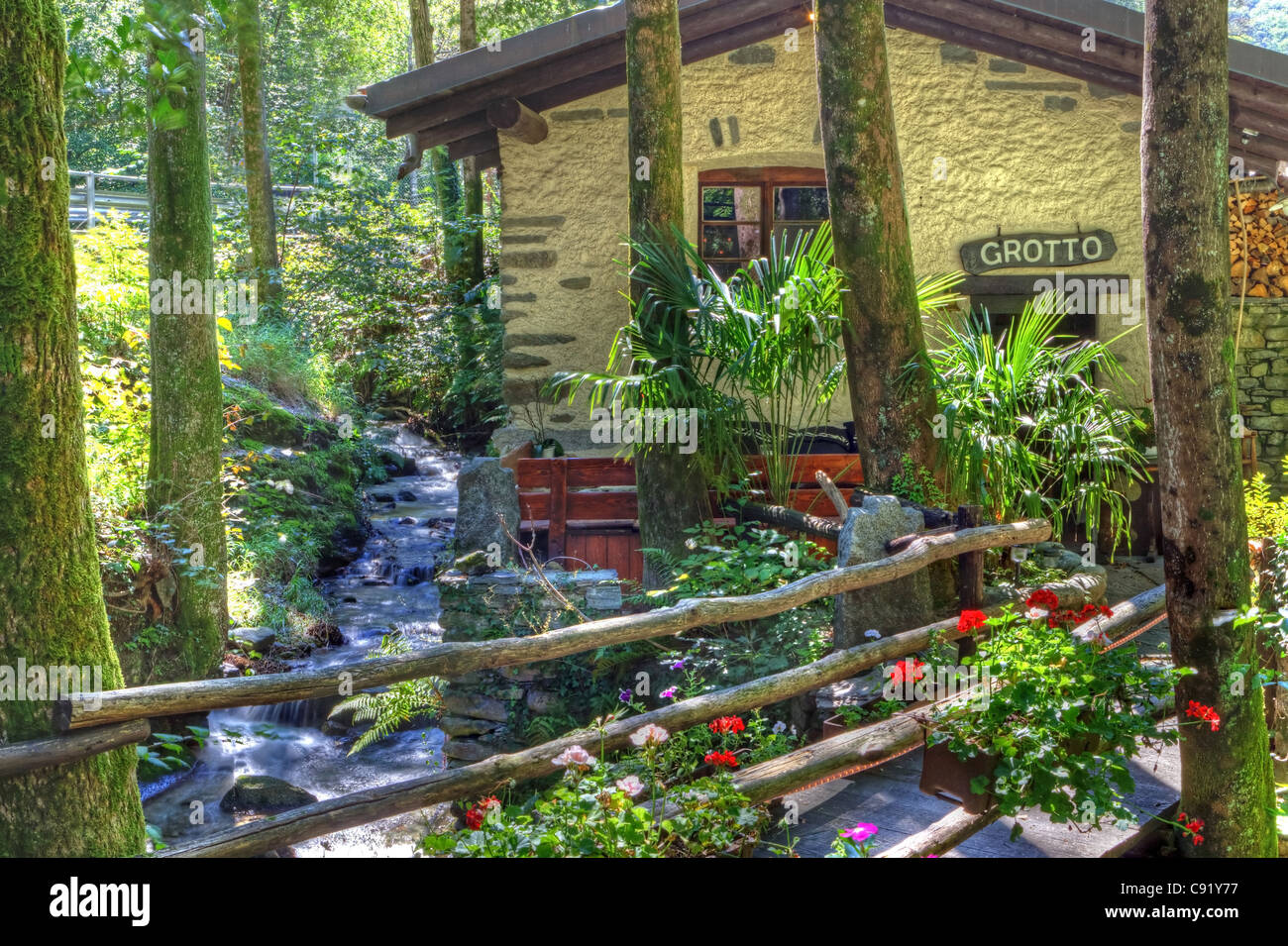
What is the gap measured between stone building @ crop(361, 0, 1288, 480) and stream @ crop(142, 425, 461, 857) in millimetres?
2050

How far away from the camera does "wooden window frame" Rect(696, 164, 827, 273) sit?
30.3 feet

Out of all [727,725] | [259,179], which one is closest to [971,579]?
[727,725]

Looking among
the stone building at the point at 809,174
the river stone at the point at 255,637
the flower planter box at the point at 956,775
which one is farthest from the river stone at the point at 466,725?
the stone building at the point at 809,174

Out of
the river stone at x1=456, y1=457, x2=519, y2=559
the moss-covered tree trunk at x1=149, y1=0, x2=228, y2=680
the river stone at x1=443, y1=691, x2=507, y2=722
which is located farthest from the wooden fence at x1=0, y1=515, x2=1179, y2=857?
the moss-covered tree trunk at x1=149, y1=0, x2=228, y2=680

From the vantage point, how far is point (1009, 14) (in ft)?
28.0

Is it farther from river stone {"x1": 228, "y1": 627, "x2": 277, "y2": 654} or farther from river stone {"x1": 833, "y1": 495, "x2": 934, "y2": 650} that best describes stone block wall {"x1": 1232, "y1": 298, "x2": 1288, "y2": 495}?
river stone {"x1": 228, "y1": 627, "x2": 277, "y2": 654}

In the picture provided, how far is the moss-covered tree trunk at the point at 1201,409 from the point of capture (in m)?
3.21

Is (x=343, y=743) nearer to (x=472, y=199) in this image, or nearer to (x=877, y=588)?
(x=877, y=588)

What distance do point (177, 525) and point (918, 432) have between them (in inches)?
190

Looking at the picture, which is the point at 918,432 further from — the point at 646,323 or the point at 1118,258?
the point at 1118,258

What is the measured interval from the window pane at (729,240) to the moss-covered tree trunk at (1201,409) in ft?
19.6

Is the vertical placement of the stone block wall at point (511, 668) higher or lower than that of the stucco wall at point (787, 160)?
lower

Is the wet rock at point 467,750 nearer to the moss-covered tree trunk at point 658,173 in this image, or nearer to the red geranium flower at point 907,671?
the moss-covered tree trunk at point 658,173
